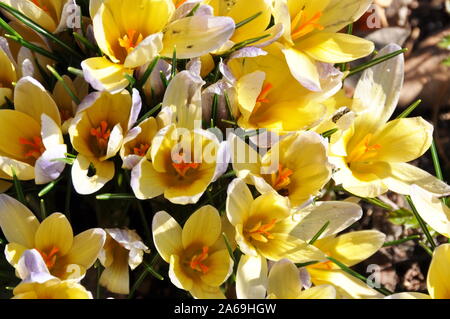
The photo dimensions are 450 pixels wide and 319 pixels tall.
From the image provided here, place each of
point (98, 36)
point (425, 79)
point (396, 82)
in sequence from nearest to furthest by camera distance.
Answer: point (98, 36) → point (396, 82) → point (425, 79)

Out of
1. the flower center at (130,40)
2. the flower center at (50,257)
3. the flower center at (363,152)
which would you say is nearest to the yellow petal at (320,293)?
the flower center at (363,152)

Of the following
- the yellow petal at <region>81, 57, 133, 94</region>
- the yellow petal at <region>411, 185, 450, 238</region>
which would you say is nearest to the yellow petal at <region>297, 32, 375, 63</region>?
the yellow petal at <region>411, 185, 450, 238</region>

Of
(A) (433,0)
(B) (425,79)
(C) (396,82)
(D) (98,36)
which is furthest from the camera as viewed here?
(A) (433,0)

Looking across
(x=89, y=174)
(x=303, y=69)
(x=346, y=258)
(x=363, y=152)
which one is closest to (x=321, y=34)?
(x=303, y=69)

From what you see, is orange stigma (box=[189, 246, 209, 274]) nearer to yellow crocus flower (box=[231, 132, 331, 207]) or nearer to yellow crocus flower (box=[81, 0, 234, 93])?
yellow crocus flower (box=[231, 132, 331, 207])

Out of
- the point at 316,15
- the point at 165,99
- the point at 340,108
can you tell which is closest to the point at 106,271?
the point at 165,99

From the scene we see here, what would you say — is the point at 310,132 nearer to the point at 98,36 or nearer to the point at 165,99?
the point at 165,99
